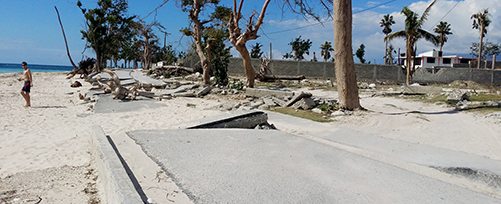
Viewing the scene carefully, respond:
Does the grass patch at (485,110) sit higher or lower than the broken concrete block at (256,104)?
higher

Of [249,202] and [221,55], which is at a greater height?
[221,55]

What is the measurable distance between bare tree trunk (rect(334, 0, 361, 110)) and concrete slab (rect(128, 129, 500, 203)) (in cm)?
475

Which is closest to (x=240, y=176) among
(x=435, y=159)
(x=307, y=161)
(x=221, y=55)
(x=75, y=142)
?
(x=307, y=161)

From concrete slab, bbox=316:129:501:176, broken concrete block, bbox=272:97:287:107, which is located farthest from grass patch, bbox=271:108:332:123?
concrete slab, bbox=316:129:501:176

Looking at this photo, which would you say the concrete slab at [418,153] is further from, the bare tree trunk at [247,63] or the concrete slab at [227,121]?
the bare tree trunk at [247,63]

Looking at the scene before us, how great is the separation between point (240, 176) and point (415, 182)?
6.48 ft

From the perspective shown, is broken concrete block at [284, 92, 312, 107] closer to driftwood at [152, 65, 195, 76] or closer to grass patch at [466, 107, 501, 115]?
grass patch at [466, 107, 501, 115]

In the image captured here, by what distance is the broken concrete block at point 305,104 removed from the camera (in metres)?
11.7

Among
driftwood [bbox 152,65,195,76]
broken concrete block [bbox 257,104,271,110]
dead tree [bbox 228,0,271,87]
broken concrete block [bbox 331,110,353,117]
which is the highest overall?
dead tree [bbox 228,0,271,87]

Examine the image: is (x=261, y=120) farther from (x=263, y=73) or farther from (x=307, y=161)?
(x=263, y=73)

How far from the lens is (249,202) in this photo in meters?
3.88

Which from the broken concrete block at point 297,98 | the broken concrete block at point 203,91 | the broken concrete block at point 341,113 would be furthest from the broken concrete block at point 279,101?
the broken concrete block at point 203,91

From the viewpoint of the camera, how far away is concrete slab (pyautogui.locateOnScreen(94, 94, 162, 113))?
1233cm

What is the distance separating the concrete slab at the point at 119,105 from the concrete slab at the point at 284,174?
6.19 m
